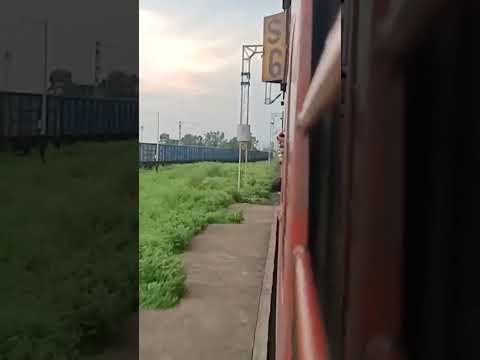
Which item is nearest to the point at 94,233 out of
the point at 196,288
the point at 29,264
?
the point at 29,264

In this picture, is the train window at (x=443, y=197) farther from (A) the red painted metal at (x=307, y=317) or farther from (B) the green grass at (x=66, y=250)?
(B) the green grass at (x=66, y=250)

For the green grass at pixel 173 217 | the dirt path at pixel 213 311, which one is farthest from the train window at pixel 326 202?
the green grass at pixel 173 217

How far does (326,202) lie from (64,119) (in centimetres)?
966

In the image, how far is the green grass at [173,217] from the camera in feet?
20.3

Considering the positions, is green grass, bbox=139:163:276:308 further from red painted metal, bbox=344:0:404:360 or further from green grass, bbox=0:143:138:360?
red painted metal, bbox=344:0:404:360

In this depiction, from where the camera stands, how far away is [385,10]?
1.56 feet

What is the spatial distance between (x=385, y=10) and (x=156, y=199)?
13133 mm

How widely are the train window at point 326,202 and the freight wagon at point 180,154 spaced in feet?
45.2

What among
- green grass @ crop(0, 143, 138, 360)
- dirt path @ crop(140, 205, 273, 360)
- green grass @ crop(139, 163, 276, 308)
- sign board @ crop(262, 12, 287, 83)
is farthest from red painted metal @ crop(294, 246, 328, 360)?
sign board @ crop(262, 12, 287, 83)

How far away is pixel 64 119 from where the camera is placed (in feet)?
32.4

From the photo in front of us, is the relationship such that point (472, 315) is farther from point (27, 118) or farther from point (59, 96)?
point (59, 96)

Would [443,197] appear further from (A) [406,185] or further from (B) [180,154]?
(B) [180,154]

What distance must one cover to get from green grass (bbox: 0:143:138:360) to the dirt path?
21.7 inches

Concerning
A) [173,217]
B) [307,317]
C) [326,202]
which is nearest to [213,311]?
[307,317]
